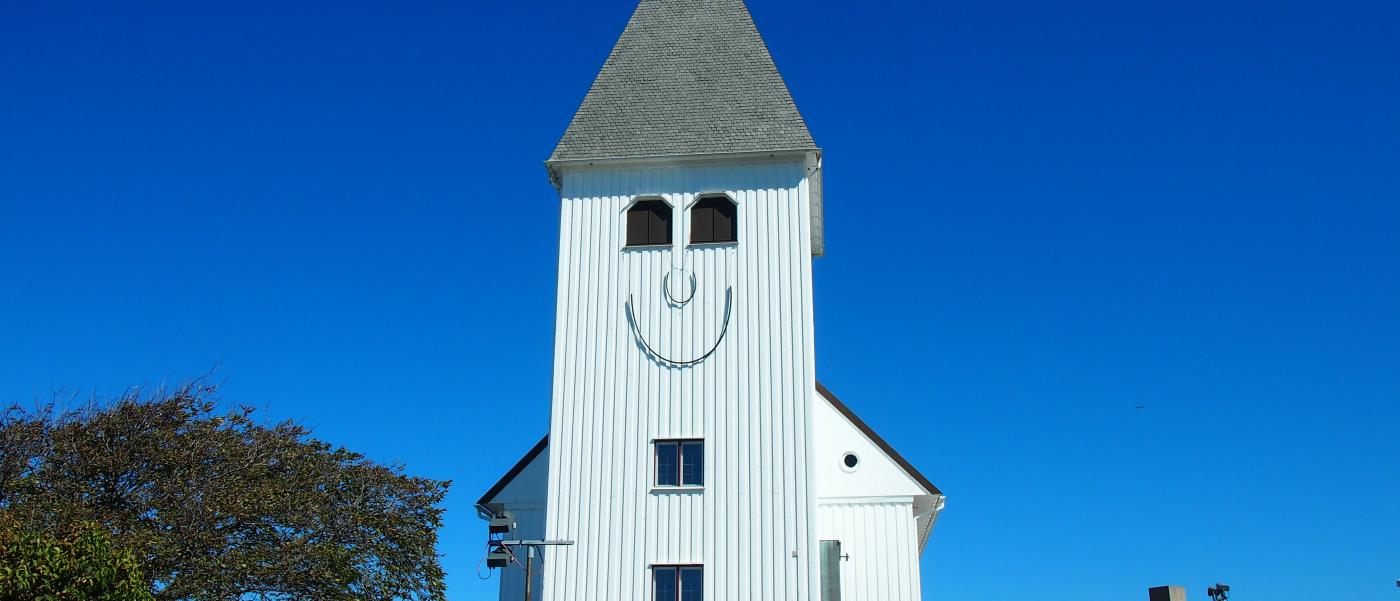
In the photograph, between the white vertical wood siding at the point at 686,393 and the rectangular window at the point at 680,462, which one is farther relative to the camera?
the rectangular window at the point at 680,462

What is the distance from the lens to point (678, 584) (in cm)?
2236

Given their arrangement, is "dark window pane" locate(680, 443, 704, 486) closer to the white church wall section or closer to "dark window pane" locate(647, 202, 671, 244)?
the white church wall section

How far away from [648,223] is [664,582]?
7.66 metres

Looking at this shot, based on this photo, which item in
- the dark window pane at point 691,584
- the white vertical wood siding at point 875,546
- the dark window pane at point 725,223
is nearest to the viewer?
the dark window pane at point 691,584

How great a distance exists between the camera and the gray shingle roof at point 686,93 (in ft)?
83.9

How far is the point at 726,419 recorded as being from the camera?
925 inches

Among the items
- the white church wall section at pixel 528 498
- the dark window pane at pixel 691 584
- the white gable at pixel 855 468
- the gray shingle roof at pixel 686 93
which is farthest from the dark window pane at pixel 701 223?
the dark window pane at pixel 691 584

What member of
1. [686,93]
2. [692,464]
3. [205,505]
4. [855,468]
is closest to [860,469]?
[855,468]

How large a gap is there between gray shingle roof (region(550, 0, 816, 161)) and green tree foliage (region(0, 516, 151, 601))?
38.4 ft

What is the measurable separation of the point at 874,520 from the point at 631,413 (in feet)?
21.3

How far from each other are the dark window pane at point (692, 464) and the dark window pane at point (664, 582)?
1745 millimetres

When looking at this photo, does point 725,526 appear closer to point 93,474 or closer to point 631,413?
point 631,413

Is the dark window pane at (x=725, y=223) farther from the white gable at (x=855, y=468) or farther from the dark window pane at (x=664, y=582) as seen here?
the dark window pane at (x=664, y=582)

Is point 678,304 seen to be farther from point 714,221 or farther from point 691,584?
point 691,584
